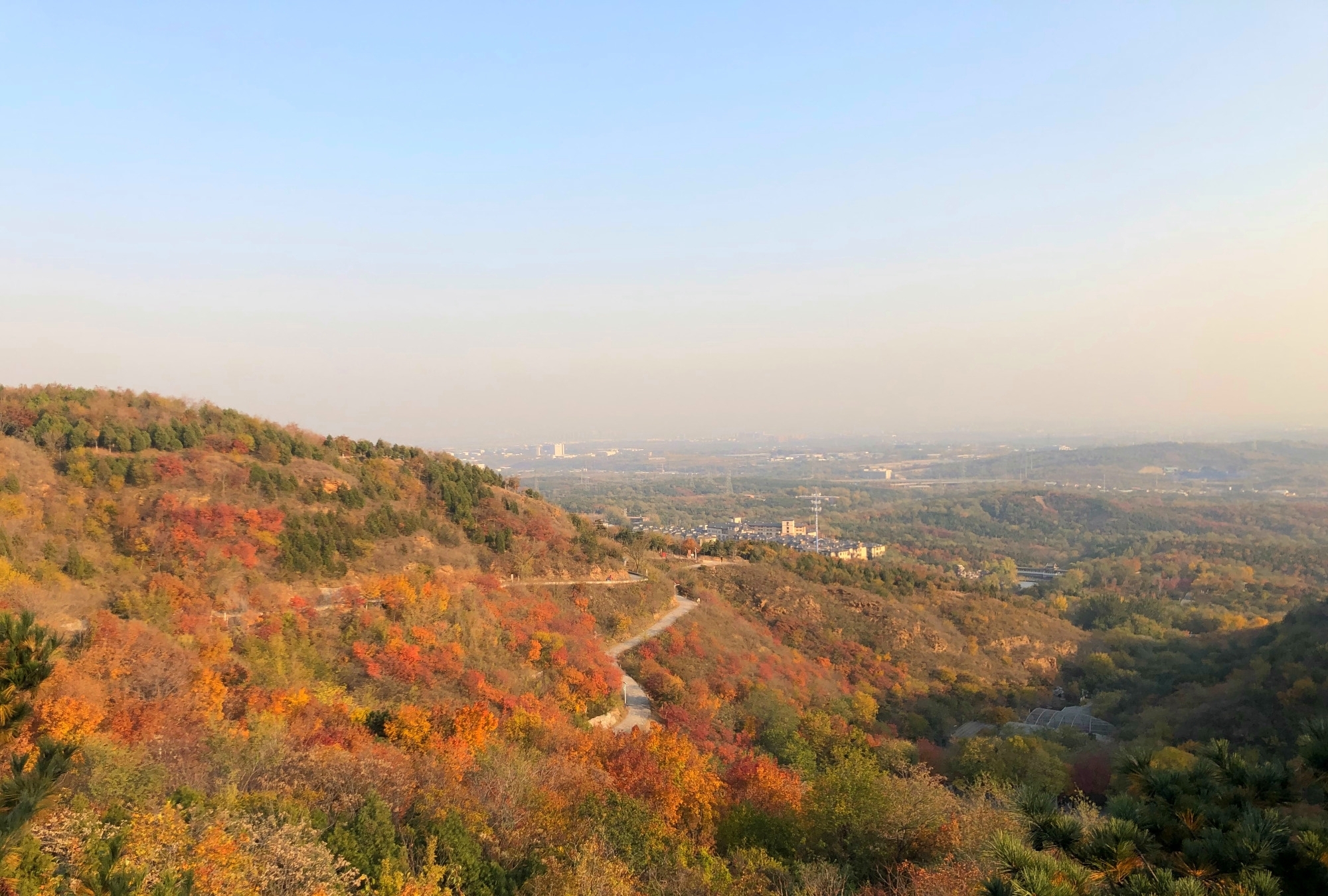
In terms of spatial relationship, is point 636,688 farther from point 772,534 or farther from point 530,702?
point 772,534

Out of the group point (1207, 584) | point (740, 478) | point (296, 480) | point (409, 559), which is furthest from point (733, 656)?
point (740, 478)

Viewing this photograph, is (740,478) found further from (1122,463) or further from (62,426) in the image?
(62,426)

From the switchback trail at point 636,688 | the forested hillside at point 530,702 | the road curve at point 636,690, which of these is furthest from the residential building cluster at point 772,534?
the road curve at point 636,690

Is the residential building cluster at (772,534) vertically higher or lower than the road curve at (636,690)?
lower

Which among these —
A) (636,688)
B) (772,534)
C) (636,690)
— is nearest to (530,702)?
(636,690)

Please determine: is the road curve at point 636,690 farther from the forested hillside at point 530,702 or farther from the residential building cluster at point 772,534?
the residential building cluster at point 772,534

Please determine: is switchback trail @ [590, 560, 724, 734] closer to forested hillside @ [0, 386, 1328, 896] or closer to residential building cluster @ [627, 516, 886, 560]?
forested hillside @ [0, 386, 1328, 896]
